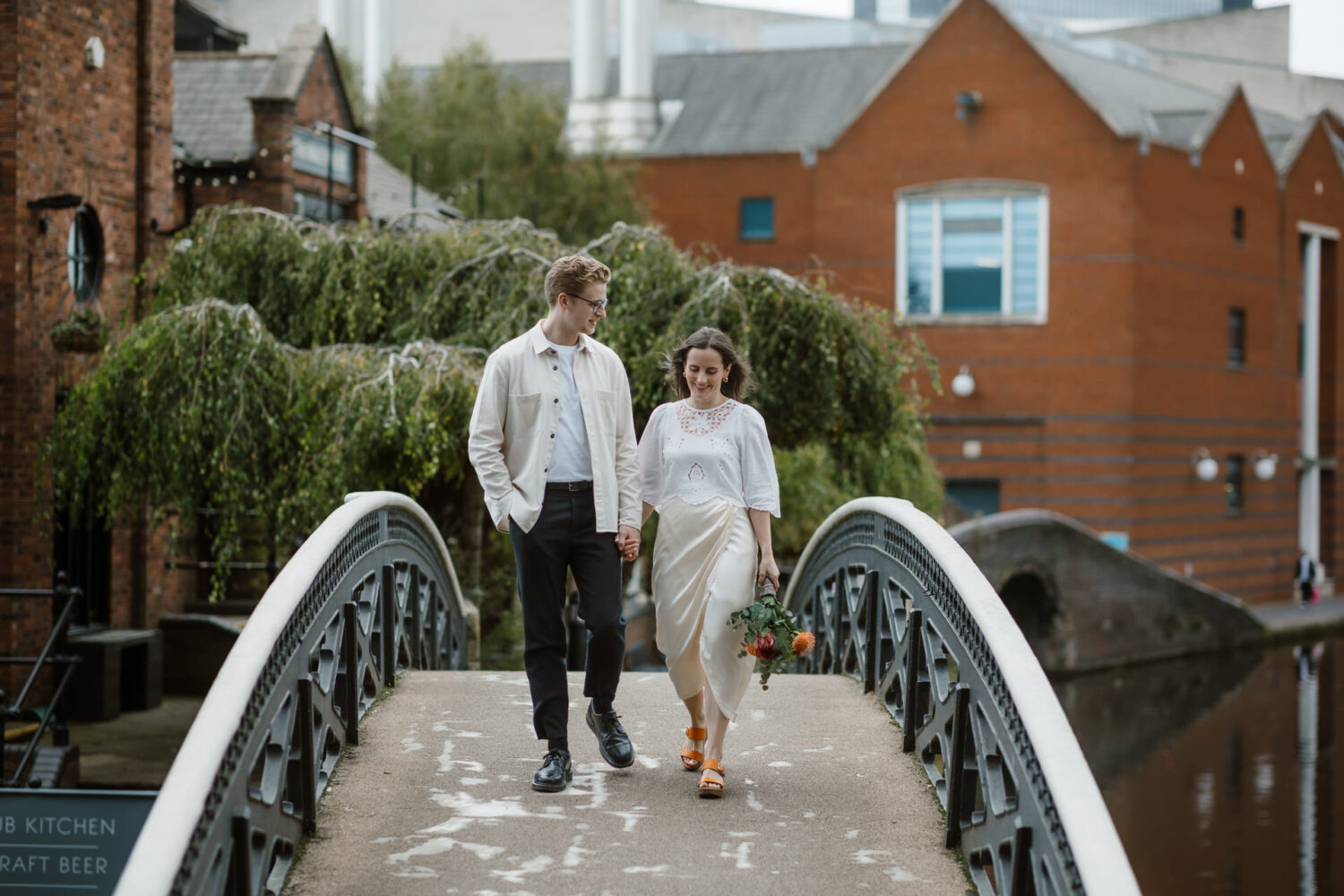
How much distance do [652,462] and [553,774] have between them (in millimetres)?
1159

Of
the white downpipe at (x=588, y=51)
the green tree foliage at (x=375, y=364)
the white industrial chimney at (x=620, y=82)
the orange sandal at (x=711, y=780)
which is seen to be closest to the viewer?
the orange sandal at (x=711, y=780)

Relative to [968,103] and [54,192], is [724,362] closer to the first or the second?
[54,192]

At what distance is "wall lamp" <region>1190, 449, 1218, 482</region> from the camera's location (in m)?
32.3

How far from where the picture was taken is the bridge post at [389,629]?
23.2 ft

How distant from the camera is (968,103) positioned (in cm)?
3061

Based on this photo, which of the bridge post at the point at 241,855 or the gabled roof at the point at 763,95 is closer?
the bridge post at the point at 241,855

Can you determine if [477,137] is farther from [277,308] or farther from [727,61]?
[277,308]

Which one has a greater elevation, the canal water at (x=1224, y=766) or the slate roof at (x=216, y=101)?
the slate roof at (x=216, y=101)

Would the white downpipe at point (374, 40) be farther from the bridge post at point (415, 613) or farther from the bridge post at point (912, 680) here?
the bridge post at point (912, 680)

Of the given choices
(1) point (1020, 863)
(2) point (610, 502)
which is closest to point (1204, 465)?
(2) point (610, 502)

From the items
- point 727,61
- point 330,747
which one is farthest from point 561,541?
point 727,61

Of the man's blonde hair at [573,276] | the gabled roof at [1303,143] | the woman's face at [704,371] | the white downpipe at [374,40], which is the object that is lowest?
the woman's face at [704,371]

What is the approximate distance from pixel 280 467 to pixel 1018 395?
69.4ft

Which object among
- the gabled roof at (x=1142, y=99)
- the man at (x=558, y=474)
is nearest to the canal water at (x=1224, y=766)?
the gabled roof at (x=1142, y=99)
